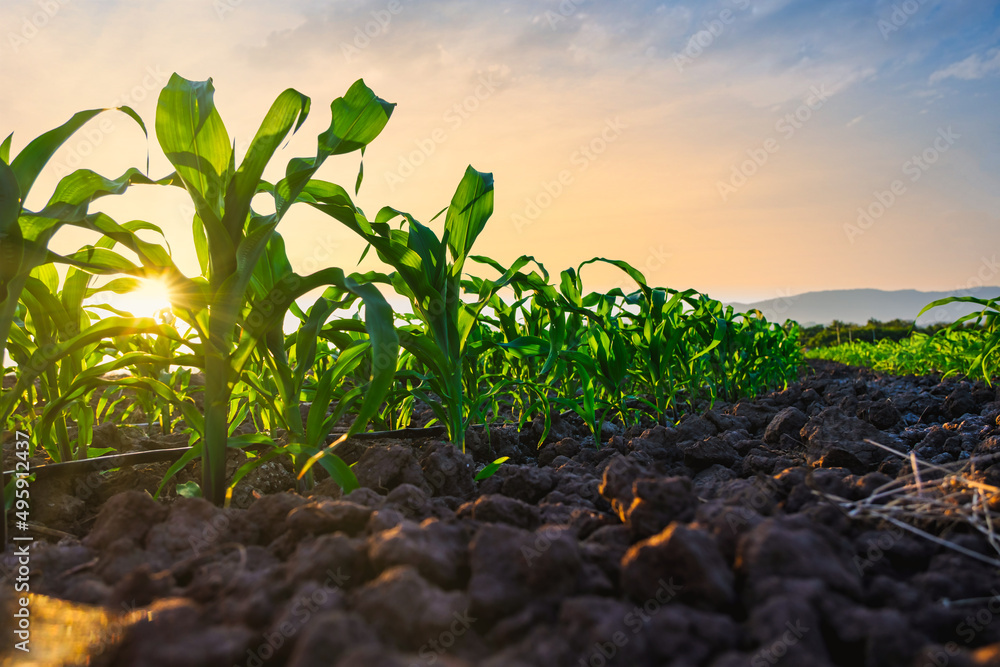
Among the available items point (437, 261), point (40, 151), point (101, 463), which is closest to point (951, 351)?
point (437, 261)

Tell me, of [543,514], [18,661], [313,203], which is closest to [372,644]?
[18,661]

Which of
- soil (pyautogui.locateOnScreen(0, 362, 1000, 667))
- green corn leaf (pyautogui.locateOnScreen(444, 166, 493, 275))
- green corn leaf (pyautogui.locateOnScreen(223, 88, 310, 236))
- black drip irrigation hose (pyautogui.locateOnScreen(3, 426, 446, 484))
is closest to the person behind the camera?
soil (pyautogui.locateOnScreen(0, 362, 1000, 667))

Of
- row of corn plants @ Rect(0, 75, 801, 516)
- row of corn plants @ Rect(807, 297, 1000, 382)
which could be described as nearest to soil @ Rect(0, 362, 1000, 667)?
row of corn plants @ Rect(0, 75, 801, 516)

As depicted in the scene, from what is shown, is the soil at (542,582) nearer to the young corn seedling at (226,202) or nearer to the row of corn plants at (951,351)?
the young corn seedling at (226,202)

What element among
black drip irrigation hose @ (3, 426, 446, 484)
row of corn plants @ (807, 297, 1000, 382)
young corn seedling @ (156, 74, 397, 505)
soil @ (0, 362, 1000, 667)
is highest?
young corn seedling @ (156, 74, 397, 505)

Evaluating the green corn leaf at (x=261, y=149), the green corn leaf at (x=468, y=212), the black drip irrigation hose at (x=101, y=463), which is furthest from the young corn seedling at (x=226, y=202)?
the green corn leaf at (x=468, y=212)

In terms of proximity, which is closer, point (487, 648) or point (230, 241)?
point (487, 648)

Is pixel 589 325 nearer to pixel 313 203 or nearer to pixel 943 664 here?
pixel 313 203

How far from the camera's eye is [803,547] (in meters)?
0.81

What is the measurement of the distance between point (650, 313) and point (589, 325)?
403 millimetres

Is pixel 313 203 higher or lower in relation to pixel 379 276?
higher

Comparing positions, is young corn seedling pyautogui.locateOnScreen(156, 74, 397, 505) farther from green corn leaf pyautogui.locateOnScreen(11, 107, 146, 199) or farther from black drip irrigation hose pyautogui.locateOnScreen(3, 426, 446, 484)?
black drip irrigation hose pyautogui.locateOnScreen(3, 426, 446, 484)

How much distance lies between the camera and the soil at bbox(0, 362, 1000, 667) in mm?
679

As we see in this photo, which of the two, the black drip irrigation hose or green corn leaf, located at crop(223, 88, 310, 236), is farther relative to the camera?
the black drip irrigation hose
